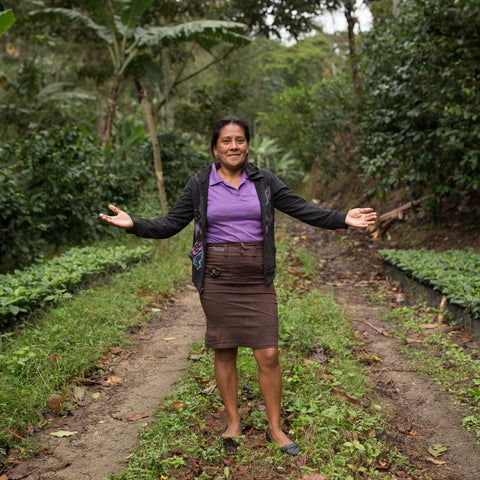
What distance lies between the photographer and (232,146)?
10.5 ft

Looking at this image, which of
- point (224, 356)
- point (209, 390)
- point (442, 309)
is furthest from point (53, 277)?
point (442, 309)

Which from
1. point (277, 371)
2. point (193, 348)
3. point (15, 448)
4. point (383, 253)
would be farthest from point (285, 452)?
point (383, 253)

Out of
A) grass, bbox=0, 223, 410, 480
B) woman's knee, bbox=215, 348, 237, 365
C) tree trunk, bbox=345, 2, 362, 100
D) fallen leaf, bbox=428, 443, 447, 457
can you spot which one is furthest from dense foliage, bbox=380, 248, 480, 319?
tree trunk, bbox=345, 2, 362, 100

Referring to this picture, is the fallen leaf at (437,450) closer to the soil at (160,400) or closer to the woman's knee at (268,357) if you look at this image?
the soil at (160,400)

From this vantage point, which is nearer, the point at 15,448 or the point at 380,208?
the point at 15,448

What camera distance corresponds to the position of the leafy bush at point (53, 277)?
5.18 m

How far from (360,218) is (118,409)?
256 cm

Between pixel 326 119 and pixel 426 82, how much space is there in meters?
7.82

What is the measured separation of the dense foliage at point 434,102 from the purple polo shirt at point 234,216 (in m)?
5.09

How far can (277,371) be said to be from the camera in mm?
3162

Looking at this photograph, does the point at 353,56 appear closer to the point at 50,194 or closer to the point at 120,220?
the point at 50,194

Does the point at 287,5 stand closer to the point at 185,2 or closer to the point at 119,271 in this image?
the point at 185,2

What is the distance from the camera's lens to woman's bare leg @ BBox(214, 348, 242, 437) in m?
3.27

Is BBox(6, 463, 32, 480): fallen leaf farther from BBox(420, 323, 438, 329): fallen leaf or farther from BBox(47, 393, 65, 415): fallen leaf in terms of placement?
BBox(420, 323, 438, 329): fallen leaf
